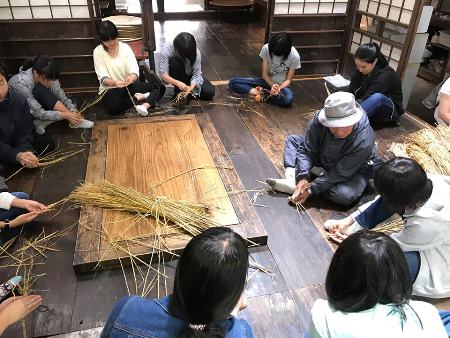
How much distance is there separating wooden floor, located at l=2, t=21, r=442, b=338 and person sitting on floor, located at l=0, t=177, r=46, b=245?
0.43 feet

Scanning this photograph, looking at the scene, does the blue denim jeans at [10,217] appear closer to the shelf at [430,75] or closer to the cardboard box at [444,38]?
the shelf at [430,75]

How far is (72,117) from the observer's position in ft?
11.7

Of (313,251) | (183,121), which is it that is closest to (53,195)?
(183,121)

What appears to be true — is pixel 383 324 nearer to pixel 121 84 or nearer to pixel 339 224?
pixel 339 224

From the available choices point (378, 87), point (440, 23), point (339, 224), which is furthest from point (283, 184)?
point (440, 23)

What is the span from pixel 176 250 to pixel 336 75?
3.77m

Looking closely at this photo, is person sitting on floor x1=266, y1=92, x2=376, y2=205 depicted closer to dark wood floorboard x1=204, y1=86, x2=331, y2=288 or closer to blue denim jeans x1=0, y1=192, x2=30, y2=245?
dark wood floorboard x1=204, y1=86, x2=331, y2=288

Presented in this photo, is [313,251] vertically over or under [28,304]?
under

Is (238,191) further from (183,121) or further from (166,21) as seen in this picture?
(166,21)

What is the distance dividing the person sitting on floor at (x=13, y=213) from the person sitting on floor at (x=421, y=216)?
202cm

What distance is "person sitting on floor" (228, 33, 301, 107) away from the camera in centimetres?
406

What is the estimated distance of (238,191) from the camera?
2.70 m

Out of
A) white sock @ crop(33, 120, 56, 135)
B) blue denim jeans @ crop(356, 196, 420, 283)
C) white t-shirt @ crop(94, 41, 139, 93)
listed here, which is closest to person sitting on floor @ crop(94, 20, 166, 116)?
white t-shirt @ crop(94, 41, 139, 93)

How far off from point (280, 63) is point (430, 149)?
1.93m
